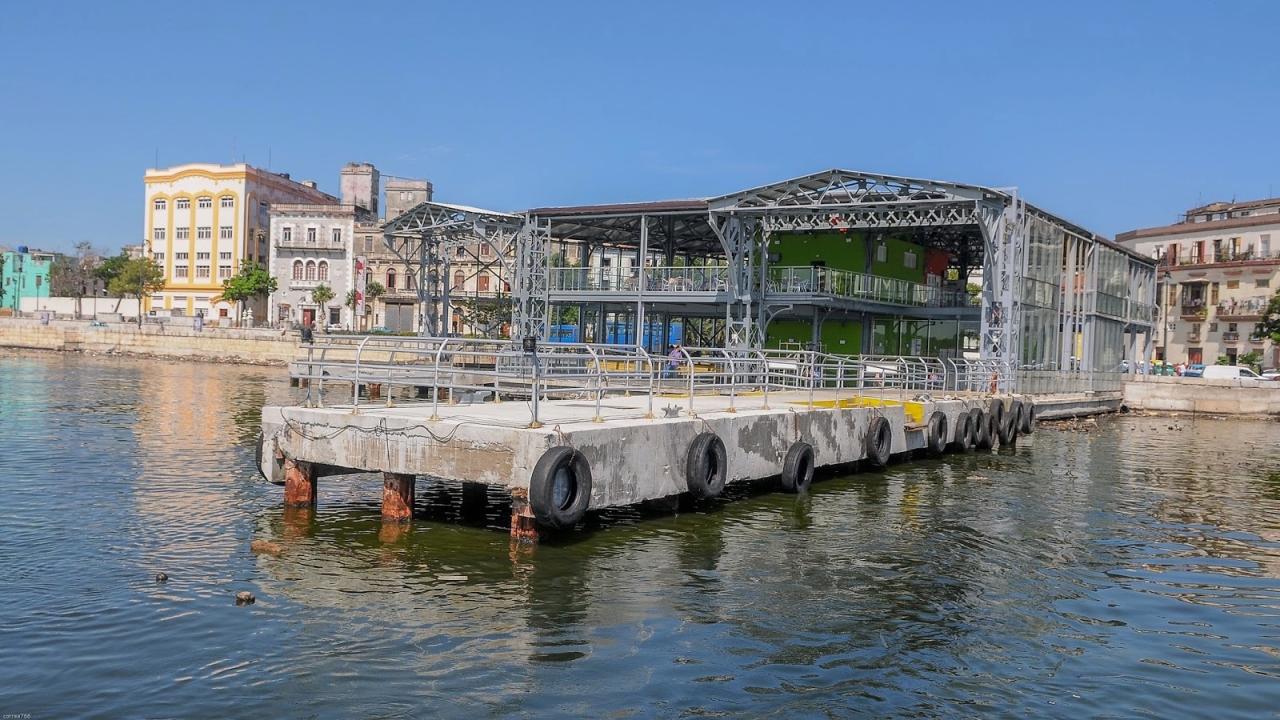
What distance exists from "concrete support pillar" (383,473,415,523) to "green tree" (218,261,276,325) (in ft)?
292

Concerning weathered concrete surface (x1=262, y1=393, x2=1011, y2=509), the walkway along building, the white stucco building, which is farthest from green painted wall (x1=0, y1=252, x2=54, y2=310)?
weathered concrete surface (x1=262, y1=393, x2=1011, y2=509)

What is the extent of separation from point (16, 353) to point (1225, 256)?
9228cm

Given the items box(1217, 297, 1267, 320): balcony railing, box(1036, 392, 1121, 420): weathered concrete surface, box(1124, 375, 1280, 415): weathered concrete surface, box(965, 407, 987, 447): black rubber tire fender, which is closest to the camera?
box(965, 407, 987, 447): black rubber tire fender

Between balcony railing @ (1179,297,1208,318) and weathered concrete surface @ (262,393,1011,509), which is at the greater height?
balcony railing @ (1179,297,1208,318)

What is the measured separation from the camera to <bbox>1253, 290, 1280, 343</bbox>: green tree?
69750 millimetres

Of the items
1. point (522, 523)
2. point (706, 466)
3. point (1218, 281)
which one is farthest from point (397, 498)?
point (1218, 281)

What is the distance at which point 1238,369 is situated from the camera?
64.0 m

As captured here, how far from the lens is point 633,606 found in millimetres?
12000

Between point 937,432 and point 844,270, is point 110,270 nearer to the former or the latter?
point 844,270

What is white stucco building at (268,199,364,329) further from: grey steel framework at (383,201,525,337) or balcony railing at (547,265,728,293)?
balcony railing at (547,265,728,293)

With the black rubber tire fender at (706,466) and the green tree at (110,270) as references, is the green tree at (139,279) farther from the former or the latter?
the black rubber tire fender at (706,466)

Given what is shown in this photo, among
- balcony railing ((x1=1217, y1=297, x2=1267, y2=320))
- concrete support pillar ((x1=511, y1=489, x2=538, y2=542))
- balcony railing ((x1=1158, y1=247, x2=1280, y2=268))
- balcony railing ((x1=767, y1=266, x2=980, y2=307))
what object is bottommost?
concrete support pillar ((x1=511, y1=489, x2=538, y2=542))

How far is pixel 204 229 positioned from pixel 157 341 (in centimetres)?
2948

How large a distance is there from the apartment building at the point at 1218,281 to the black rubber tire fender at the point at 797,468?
67.3 metres
